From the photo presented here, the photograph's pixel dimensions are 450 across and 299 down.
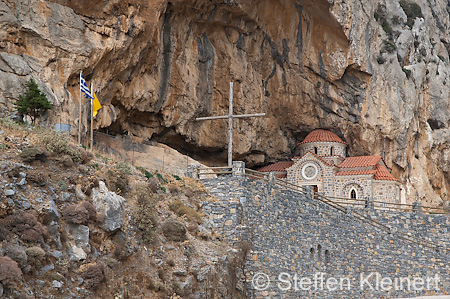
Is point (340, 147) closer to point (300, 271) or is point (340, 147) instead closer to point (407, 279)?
point (407, 279)

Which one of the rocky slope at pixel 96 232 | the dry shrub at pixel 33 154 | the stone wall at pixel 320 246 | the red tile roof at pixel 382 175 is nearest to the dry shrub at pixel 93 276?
the rocky slope at pixel 96 232

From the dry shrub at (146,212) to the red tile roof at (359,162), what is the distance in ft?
77.7

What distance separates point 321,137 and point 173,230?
24.6m

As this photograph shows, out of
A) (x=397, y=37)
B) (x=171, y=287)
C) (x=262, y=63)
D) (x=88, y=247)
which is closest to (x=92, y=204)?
(x=88, y=247)

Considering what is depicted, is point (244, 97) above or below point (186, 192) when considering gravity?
above

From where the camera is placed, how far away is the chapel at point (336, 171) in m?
41.1

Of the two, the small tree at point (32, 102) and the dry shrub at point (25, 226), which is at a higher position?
the small tree at point (32, 102)

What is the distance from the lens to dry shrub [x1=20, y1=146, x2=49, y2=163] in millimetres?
18484

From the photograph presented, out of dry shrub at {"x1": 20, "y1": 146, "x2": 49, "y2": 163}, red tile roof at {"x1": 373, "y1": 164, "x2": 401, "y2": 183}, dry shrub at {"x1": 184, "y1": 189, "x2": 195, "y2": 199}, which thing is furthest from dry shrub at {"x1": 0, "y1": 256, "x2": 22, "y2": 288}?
red tile roof at {"x1": 373, "y1": 164, "x2": 401, "y2": 183}

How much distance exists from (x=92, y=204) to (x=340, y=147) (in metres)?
28.7

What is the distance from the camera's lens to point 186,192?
24.0 m

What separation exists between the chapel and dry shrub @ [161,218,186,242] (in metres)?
22.4

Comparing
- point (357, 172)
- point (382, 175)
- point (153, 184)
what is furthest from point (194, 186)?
point (382, 175)

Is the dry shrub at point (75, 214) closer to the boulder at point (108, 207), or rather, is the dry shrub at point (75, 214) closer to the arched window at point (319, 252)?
the boulder at point (108, 207)
